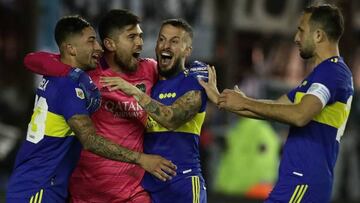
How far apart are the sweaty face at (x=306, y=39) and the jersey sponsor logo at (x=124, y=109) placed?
54.5 inches

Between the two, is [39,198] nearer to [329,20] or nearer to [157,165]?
[157,165]

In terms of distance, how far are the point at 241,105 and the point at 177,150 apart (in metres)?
0.83

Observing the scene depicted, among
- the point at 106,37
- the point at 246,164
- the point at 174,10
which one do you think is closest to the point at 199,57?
the point at 174,10

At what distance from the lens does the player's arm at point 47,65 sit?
843cm

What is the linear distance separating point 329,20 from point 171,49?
129 centimetres

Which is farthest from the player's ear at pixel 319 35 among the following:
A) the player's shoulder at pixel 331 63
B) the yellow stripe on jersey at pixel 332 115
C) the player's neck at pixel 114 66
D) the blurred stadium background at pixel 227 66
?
the blurred stadium background at pixel 227 66

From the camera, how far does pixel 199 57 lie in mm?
17391

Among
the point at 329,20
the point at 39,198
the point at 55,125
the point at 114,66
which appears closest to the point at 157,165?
the point at 55,125

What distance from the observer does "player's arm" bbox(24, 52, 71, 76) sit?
27.7 ft

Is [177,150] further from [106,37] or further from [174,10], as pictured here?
[174,10]

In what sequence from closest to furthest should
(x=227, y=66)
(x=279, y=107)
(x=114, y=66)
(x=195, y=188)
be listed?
(x=279, y=107) < (x=195, y=188) < (x=114, y=66) < (x=227, y=66)

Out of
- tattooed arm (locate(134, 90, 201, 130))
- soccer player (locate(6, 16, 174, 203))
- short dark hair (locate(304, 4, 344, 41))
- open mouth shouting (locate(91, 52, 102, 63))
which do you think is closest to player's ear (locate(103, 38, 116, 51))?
open mouth shouting (locate(91, 52, 102, 63))

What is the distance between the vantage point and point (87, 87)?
27.6ft

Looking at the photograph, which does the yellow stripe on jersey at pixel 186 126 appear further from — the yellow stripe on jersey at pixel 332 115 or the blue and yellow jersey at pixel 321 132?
the yellow stripe on jersey at pixel 332 115
